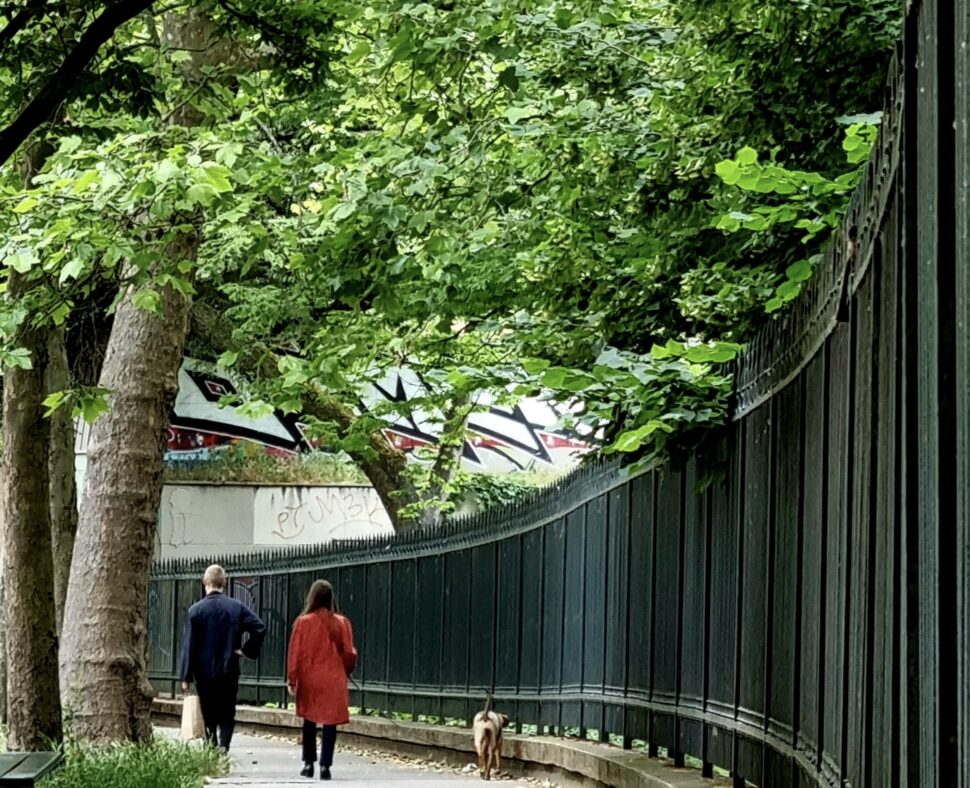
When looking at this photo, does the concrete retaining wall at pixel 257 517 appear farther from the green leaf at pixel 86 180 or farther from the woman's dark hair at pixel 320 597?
the green leaf at pixel 86 180

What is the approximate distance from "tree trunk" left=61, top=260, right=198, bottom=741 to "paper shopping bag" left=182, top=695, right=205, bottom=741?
3.29 ft

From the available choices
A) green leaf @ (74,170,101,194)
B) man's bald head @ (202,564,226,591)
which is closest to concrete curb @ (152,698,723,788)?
man's bald head @ (202,564,226,591)

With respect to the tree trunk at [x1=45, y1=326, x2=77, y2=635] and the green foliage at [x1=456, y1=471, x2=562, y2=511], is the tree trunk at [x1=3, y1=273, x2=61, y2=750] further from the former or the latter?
the green foliage at [x1=456, y1=471, x2=562, y2=511]

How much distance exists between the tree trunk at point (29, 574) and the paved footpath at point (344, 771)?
1463 mm

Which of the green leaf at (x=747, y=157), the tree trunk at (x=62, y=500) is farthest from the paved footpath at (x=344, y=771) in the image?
the green leaf at (x=747, y=157)

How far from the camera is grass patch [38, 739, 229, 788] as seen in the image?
422 inches

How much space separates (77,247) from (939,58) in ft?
26.0

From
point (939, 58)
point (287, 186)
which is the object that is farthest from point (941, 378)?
point (287, 186)

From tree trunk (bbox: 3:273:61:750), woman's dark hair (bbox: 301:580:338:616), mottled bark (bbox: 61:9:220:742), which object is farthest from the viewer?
woman's dark hair (bbox: 301:580:338:616)

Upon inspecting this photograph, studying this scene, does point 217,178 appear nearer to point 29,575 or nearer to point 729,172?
point 729,172

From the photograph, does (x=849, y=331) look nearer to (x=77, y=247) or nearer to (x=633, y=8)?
(x=77, y=247)

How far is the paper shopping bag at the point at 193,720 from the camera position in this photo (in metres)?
15.1

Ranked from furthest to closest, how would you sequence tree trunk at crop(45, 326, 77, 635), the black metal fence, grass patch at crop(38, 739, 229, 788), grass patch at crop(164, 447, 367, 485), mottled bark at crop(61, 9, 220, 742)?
grass patch at crop(164, 447, 367, 485), tree trunk at crop(45, 326, 77, 635), mottled bark at crop(61, 9, 220, 742), grass patch at crop(38, 739, 229, 788), the black metal fence

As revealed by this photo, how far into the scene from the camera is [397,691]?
709 inches
